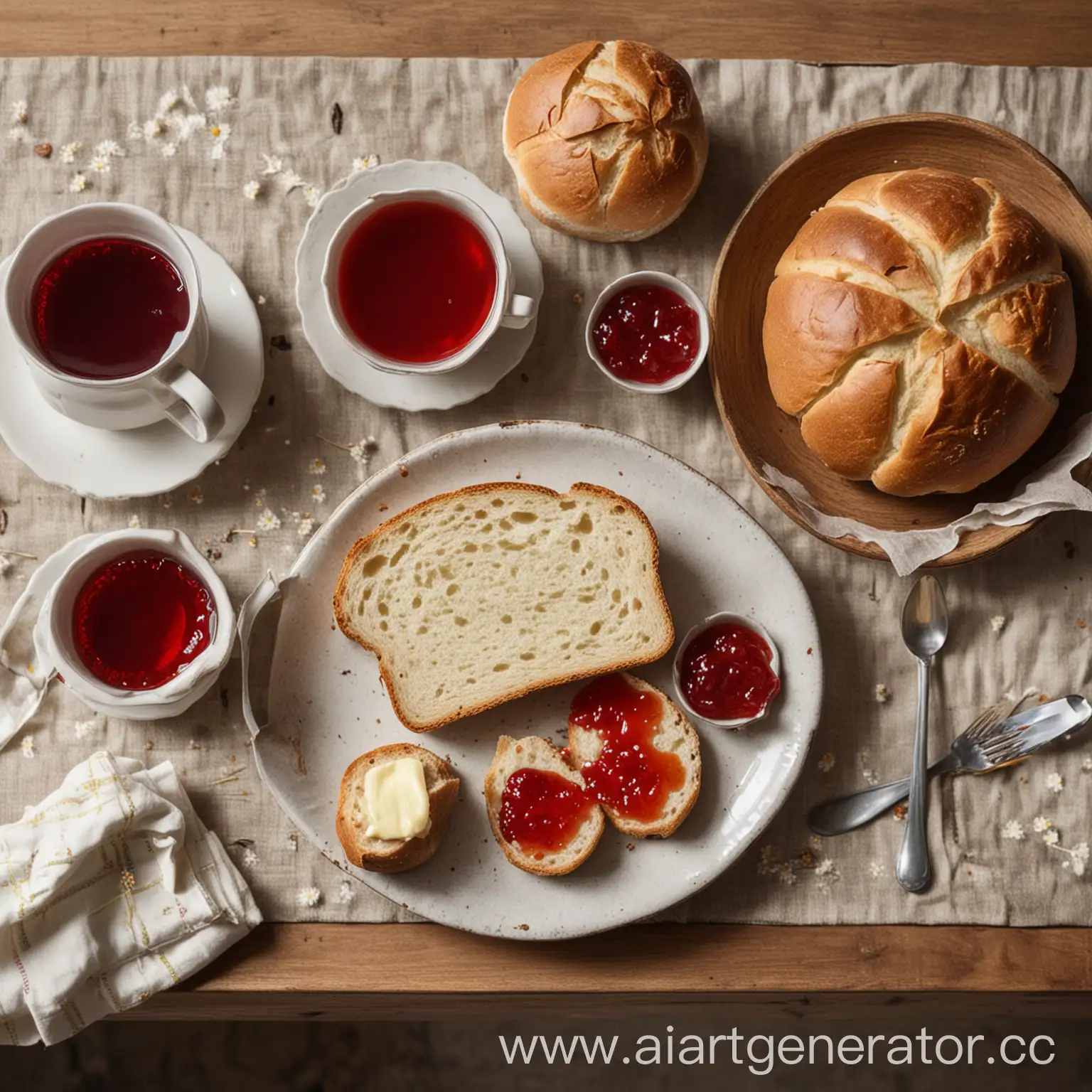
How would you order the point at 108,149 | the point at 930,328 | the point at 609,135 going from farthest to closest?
the point at 108,149 < the point at 609,135 < the point at 930,328

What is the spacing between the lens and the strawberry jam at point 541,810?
202cm

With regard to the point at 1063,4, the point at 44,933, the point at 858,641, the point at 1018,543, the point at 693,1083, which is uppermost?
the point at 1063,4

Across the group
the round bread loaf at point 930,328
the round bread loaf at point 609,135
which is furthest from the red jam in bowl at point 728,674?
the round bread loaf at point 609,135

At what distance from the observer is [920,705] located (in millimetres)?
2094

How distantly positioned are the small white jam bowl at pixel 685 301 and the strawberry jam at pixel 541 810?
2.55 feet

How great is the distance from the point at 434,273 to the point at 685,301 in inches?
19.3

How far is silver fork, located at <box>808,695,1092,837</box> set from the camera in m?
2.09

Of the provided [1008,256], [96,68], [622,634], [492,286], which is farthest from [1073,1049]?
[96,68]

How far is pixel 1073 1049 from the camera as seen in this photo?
2939 mm

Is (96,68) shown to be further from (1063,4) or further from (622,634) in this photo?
(1063,4)

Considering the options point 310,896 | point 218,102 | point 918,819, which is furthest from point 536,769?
point 218,102

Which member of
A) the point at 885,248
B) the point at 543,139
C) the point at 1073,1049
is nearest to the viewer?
the point at 885,248

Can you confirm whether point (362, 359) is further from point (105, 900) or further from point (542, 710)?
point (105, 900)

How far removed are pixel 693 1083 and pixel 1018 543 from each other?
1780mm
